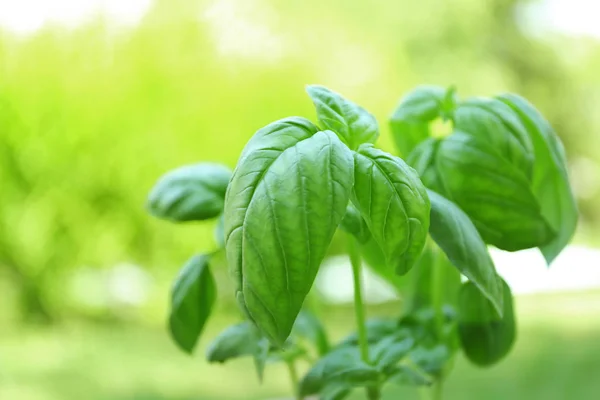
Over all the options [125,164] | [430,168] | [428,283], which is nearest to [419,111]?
[430,168]

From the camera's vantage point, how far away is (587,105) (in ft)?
A: 18.7

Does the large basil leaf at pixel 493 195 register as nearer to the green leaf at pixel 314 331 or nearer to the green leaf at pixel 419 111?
the green leaf at pixel 419 111

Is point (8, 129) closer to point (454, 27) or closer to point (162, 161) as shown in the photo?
point (162, 161)

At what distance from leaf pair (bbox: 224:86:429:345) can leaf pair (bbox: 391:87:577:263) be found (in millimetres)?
114

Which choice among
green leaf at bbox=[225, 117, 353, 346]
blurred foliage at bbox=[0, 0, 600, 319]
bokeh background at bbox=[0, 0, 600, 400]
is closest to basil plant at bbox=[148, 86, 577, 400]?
green leaf at bbox=[225, 117, 353, 346]

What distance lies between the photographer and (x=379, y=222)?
1.16 ft

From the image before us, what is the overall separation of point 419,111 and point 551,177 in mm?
108

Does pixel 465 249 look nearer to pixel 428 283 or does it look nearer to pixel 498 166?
pixel 498 166

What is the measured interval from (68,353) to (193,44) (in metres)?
1.07

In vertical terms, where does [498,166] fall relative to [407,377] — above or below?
above

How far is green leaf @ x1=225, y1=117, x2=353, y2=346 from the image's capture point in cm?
32

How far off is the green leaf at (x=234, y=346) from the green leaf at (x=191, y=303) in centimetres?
3

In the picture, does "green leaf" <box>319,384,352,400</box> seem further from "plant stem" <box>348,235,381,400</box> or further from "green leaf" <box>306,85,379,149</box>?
"green leaf" <box>306,85,379,149</box>

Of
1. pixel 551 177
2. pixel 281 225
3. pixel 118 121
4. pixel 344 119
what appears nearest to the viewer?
pixel 281 225
